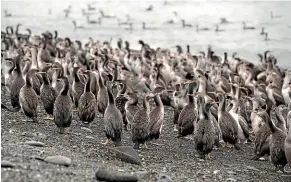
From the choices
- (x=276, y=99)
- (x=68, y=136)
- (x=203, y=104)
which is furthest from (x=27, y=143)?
(x=276, y=99)

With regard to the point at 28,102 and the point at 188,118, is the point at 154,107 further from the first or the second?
the point at 28,102

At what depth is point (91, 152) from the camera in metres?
11.1

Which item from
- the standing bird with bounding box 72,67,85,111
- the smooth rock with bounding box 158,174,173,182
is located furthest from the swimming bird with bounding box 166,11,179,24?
the smooth rock with bounding box 158,174,173,182

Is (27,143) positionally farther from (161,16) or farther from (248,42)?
(161,16)

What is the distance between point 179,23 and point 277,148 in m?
38.1

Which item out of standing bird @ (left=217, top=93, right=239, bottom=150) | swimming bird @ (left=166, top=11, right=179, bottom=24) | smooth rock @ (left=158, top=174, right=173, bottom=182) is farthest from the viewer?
swimming bird @ (left=166, top=11, right=179, bottom=24)

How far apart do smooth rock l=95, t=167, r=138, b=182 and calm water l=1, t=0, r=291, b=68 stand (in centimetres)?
2471

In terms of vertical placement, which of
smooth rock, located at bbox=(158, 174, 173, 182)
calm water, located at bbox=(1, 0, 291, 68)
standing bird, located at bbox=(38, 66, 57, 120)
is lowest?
smooth rock, located at bbox=(158, 174, 173, 182)

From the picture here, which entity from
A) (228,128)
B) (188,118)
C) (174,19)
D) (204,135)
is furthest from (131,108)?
(174,19)

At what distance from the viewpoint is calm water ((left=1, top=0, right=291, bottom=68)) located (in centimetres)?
3897

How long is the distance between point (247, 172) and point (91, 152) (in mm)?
2955

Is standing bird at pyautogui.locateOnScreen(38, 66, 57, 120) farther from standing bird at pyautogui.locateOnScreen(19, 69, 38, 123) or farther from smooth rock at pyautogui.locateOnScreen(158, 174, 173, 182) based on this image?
smooth rock at pyautogui.locateOnScreen(158, 174, 173, 182)

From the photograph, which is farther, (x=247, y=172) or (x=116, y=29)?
(x=116, y=29)

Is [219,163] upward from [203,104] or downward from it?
downward
